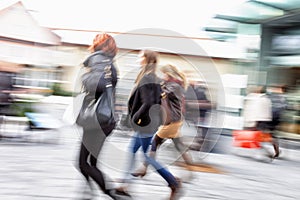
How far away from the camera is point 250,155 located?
11.0 meters

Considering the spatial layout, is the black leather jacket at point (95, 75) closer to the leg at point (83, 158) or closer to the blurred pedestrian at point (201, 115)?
the leg at point (83, 158)

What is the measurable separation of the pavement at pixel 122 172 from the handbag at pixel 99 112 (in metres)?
0.21

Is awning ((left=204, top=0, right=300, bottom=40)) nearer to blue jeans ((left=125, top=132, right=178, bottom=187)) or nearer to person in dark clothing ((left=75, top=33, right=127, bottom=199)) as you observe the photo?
blue jeans ((left=125, top=132, right=178, bottom=187))

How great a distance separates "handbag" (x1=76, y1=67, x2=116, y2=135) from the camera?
4484 millimetres

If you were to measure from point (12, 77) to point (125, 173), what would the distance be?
5.41 m

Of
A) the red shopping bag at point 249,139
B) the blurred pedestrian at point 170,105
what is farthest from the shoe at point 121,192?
the red shopping bag at point 249,139

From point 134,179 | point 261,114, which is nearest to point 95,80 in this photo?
point 134,179

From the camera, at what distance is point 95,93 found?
453 cm

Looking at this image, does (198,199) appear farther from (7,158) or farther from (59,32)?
(59,32)

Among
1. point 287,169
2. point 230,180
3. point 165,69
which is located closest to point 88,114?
point 165,69

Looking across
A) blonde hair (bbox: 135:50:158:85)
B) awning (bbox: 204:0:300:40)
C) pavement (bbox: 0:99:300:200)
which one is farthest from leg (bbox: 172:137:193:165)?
awning (bbox: 204:0:300:40)

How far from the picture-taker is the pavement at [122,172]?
18.0 feet

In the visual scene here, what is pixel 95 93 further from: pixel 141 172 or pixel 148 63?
pixel 141 172

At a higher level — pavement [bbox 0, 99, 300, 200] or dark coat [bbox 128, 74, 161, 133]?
dark coat [bbox 128, 74, 161, 133]
